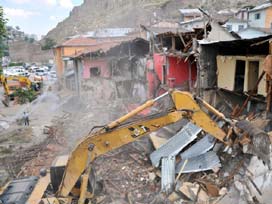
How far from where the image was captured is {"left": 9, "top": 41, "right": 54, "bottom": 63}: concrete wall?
73500mm

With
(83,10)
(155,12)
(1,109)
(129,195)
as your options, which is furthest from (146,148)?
(83,10)

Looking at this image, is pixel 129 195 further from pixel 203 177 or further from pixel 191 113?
pixel 191 113

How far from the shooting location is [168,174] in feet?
28.0

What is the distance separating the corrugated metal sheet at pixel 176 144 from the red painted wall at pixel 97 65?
14.6 m

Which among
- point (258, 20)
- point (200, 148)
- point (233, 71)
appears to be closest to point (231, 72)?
point (233, 71)

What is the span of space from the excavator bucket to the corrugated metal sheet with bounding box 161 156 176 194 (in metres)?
2.64

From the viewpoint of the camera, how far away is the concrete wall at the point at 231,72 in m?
9.45

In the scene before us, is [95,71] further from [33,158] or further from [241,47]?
[241,47]

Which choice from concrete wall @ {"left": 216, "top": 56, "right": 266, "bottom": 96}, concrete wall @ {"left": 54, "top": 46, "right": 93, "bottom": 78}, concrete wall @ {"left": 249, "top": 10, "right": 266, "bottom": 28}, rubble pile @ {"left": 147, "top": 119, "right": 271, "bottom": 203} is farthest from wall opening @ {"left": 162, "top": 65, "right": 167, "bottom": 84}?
concrete wall @ {"left": 249, "top": 10, "right": 266, "bottom": 28}

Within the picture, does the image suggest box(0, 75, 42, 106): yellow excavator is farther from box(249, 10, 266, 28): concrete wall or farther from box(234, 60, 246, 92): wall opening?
box(249, 10, 266, 28): concrete wall

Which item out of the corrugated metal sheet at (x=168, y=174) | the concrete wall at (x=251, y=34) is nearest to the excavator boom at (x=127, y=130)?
the corrugated metal sheet at (x=168, y=174)

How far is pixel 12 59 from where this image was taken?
74.8 meters

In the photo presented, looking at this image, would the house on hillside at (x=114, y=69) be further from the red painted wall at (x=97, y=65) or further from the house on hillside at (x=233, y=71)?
the house on hillside at (x=233, y=71)

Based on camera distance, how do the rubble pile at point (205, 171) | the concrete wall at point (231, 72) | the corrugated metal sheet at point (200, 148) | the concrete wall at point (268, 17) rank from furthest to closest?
the concrete wall at point (268, 17), the concrete wall at point (231, 72), the corrugated metal sheet at point (200, 148), the rubble pile at point (205, 171)
